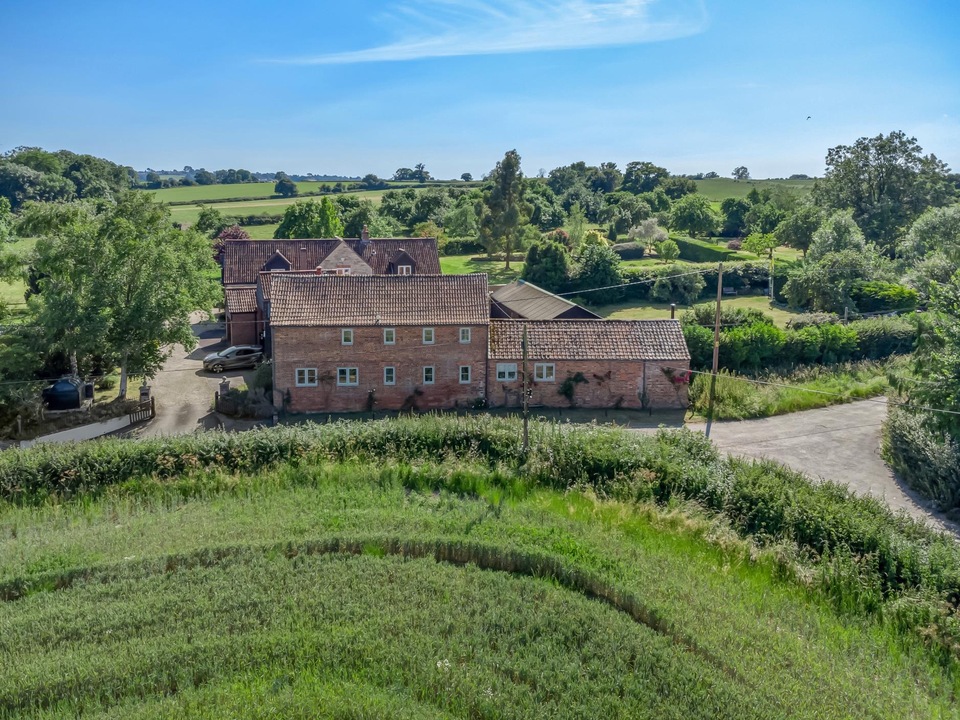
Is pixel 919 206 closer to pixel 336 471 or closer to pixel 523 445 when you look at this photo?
pixel 523 445

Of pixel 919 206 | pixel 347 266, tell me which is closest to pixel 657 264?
pixel 919 206

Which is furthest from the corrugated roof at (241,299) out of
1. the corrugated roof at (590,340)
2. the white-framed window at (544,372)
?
the white-framed window at (544,372)

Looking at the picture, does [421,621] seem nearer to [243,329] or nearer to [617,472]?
[617,472]

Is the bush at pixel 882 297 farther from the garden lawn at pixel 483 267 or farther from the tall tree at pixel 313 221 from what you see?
the tall tree at pixel 313 221

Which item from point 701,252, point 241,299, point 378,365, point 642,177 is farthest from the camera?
point 642,177

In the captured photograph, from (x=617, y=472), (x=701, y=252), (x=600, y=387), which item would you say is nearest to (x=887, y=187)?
(x=701, y=252)
